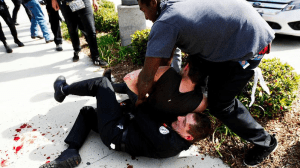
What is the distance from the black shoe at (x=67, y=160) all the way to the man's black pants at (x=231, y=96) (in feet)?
4.75

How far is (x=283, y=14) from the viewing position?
13.4 feet

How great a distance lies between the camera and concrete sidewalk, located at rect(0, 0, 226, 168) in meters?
2.31

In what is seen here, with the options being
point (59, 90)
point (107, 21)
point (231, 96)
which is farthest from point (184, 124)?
point (107, 21)

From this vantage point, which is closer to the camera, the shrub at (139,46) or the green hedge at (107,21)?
the shrub at (139,46)

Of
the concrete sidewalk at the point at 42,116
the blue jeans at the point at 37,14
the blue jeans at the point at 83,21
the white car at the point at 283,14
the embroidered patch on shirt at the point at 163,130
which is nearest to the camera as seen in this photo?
the embroidered patch on shirt at the point at 163,130

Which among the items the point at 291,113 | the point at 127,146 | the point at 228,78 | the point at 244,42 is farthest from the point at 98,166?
the point at 291,113

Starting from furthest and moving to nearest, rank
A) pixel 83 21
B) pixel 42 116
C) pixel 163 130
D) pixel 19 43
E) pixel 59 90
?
pixel 19 43
pixel 83 21
pixel 42 116
pixel 59 90
pixel 163 130

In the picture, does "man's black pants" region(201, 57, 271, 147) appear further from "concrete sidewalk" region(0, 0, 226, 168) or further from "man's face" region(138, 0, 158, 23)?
"man's face" region(138, 0, 158, 23)

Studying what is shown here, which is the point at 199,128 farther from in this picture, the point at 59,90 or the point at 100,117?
the point at 59,90

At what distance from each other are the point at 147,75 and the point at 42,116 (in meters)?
1.91

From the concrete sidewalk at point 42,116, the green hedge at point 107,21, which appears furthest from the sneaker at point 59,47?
the green hedge at point 107,21

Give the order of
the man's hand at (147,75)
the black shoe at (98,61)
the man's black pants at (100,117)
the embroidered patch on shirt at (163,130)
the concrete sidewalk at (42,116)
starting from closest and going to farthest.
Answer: the man's hand at (147,75)
the embroidered patch on shirt at (163,130)
the man's black pants at (100,117)
the concrete sidewalk at (42,116)
the black shoe at (98,61)

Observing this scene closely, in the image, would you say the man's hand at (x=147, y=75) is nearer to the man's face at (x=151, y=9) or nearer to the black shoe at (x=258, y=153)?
the man's face at (x=151, y=9)

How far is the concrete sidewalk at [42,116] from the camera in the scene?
2.31 metres
